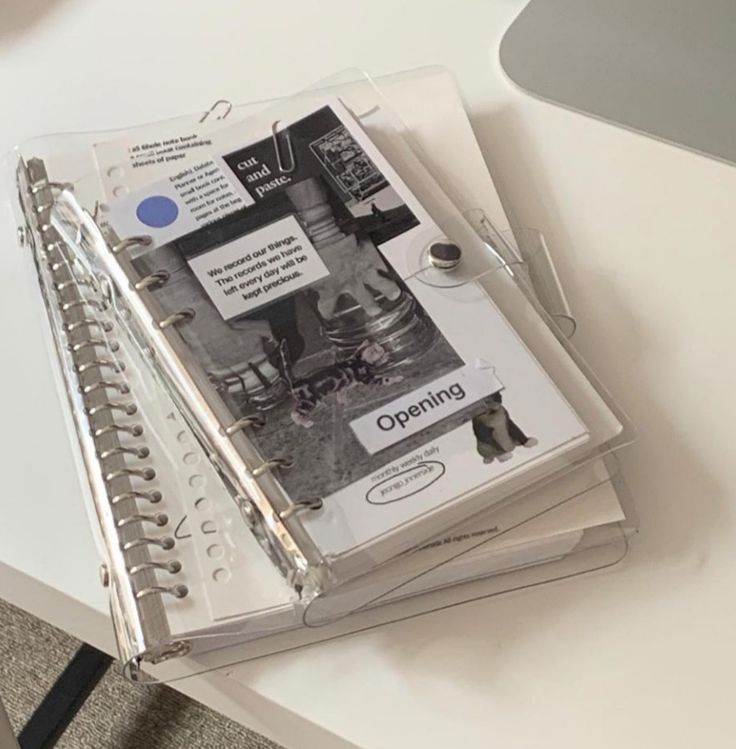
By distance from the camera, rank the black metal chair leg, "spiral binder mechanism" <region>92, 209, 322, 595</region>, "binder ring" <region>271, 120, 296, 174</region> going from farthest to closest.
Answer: the black metal chair leg
"binder ring" <region>271, 120, 296, 174</region>
"spiral binder mechanism" <region>92, 209, 322, 595</region>

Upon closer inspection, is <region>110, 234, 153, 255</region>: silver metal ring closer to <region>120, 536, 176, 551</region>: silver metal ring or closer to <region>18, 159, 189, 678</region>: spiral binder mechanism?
<region>18, 159, 189, 678</region>: spiral binder mechanism

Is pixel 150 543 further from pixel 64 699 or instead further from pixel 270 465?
pixel 64 699

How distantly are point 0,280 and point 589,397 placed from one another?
0.33m

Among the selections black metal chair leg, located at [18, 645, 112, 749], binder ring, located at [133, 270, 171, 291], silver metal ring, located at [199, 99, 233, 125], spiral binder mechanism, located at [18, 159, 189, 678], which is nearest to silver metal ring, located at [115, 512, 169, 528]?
spiral binder mechanism, located at [18, 159, 189, 678]

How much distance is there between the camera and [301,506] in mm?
445

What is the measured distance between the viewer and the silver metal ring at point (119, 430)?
50 centimetres

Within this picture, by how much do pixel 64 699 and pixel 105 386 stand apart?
0.59 m

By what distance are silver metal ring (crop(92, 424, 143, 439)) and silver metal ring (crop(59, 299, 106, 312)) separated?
71 millimetres

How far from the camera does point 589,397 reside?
19.3 inches

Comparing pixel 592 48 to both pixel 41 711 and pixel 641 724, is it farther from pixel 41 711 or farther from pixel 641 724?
pixel 41 711

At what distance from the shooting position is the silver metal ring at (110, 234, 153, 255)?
52cm

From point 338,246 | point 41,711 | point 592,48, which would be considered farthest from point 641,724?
point 41,711

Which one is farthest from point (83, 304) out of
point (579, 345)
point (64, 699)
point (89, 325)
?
point (64, 699)

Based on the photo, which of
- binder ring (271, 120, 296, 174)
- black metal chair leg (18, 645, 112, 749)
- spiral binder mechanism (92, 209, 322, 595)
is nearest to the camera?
spiral binder mechanism (92, 209, 322, 595)
